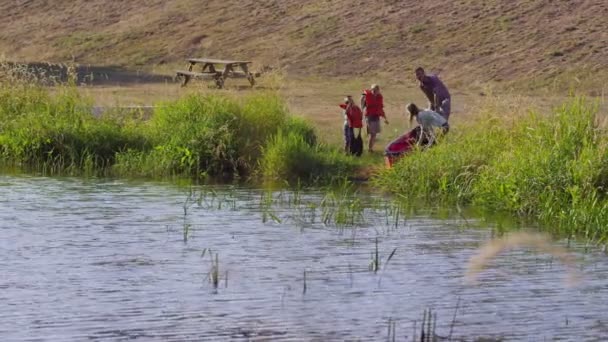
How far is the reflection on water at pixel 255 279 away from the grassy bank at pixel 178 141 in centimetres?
243

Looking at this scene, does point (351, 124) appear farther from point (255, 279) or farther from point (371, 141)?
point (255, 279)

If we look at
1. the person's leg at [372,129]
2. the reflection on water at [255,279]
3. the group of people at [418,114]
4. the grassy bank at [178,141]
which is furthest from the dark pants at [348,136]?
the reflection on water at [255,279]

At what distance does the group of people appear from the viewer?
1966cm

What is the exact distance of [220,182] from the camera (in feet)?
67.1

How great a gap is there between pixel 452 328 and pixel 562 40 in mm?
23228

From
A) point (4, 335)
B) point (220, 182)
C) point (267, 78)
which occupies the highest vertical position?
point (267, 78)

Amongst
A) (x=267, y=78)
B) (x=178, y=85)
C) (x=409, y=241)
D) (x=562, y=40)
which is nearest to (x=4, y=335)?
(x=409, y=241)

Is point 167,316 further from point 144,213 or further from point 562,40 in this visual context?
point 562,40

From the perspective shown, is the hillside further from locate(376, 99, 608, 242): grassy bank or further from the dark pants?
locate(376, 99, 608, 242): grassy bank

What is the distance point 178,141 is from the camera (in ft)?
69.1

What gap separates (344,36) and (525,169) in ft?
70.4

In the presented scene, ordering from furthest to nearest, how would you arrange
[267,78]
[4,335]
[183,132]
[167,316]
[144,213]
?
1. [267,78]
2. [183,132]
3. [144,213]
4. [167,316]
5. [4,335]

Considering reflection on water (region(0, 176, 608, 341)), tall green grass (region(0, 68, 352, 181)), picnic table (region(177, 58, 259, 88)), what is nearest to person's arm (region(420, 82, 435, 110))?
tall green grass (region(0, 68, 352, 181))

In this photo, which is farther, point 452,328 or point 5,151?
point 5,151
